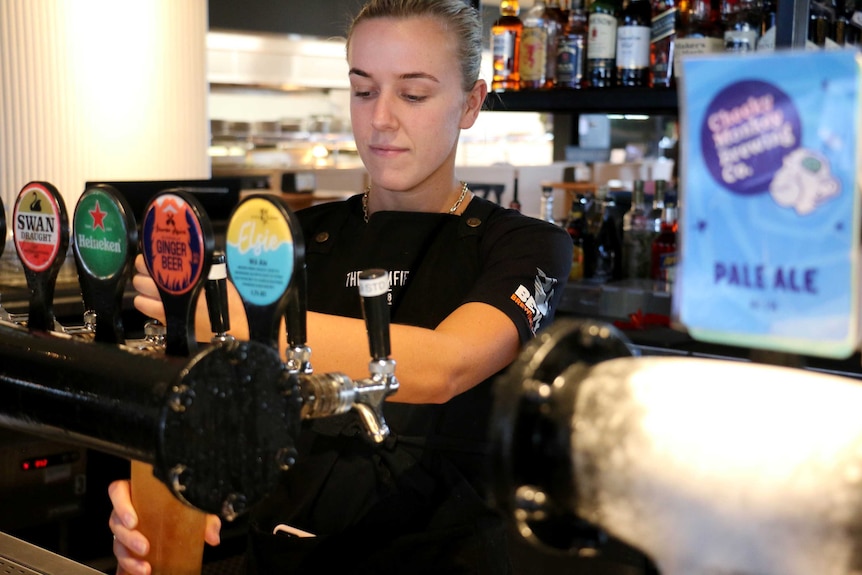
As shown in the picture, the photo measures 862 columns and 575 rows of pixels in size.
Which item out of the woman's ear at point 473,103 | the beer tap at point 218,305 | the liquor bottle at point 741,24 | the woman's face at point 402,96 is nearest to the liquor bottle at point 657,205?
the liquor bottle at point 741,24

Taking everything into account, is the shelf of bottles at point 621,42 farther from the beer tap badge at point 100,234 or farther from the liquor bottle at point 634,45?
the beer tap badge at point 100,234

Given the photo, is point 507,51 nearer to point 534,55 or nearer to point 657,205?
point 534,55

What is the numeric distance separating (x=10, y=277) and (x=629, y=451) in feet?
9.39

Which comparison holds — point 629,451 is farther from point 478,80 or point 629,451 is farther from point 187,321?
point 478,80

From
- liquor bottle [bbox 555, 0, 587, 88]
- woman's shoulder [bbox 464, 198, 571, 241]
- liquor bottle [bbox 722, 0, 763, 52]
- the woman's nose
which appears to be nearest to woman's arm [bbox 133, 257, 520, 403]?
woman's shoulder [bbox 464, 198, 571, 241]

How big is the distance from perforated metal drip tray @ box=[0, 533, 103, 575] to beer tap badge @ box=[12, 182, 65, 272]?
0.39 metres

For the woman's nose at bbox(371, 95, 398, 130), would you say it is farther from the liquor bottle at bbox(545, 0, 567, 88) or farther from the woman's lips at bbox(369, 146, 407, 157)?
the liquor bottle at bbox(545, 0, 567, 88)

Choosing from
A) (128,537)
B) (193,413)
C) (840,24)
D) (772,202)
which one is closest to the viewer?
(772,202)

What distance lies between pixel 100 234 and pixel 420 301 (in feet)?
2.58

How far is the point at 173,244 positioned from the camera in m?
0.79

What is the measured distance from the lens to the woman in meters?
1.40

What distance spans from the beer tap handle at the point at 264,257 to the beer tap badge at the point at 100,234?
3.6 inches

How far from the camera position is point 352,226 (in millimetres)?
1721

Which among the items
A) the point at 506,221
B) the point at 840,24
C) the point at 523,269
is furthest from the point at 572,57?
the point at 523,269
